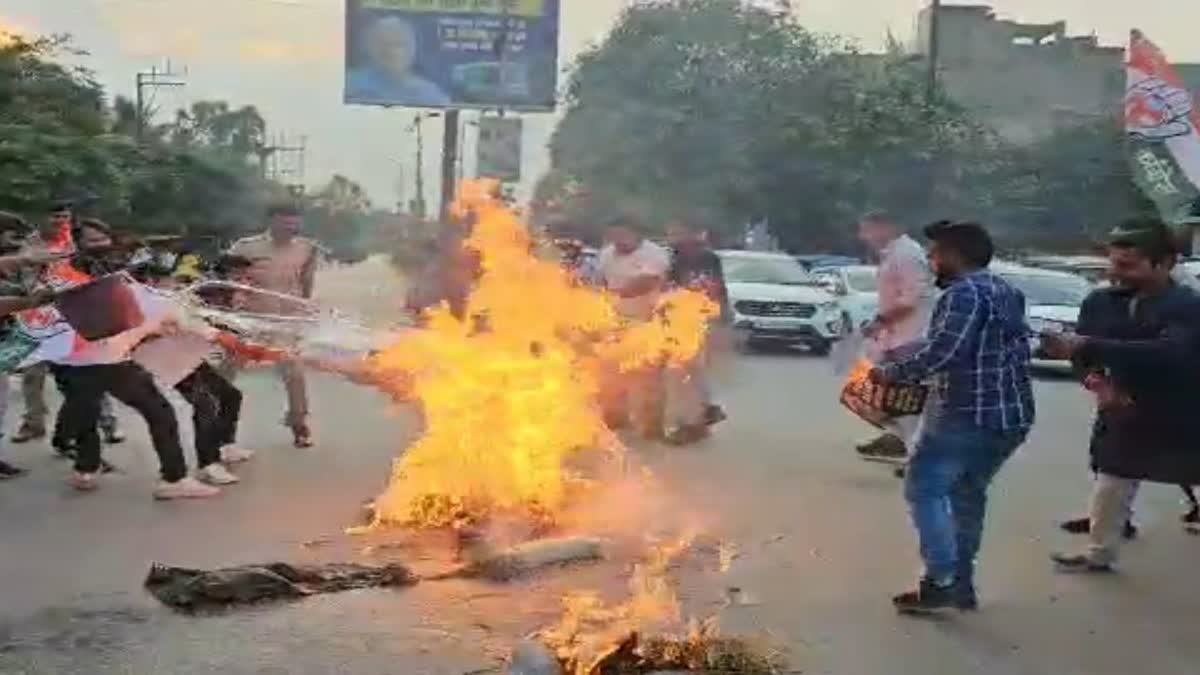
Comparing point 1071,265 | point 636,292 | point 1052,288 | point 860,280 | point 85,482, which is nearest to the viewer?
point 85,482

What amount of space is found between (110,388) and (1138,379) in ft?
17.7

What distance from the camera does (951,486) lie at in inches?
262

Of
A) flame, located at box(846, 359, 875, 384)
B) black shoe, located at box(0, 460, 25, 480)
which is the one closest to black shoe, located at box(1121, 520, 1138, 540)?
flame, located at box(846, 359, 875, 384)

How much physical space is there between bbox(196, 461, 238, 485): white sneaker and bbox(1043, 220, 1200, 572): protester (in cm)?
486

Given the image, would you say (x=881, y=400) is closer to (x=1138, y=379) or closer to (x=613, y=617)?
(x=1138, y=379)

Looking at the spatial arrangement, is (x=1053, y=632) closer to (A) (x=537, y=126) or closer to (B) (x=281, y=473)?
(B) (x=281, y=473)

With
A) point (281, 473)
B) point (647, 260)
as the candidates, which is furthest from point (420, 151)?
point (281, 473)

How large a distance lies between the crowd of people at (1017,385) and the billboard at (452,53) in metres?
19.2

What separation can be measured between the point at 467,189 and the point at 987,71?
37775 millimetres

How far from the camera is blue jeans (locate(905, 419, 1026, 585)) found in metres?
6.59

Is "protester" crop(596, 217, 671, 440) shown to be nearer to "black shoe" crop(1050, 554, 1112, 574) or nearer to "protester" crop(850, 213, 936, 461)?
"protester" crop(850, 213, 936, 461)

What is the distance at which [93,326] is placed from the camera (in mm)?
8180

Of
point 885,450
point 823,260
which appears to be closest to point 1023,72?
point 823,260

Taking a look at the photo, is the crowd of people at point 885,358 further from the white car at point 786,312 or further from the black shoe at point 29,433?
the white car at point 786,312
